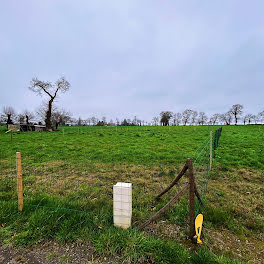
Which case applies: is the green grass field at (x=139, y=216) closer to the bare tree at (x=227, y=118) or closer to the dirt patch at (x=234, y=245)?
the dirt patch at (x=234, y=245)

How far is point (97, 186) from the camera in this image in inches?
192

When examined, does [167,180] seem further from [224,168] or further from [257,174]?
[257,174]

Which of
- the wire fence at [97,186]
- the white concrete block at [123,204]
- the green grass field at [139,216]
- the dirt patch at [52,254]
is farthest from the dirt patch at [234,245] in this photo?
the dirt patch at [52,254]

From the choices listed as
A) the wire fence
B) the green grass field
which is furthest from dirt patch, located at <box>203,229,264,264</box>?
the wire fence

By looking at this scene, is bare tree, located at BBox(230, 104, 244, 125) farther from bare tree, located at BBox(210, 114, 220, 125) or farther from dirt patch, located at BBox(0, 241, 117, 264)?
dirt patch, located at BBox(0, 241, 117, 264)

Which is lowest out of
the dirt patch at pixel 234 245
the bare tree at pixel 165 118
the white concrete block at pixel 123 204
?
the dirt patch at pixel 234 245

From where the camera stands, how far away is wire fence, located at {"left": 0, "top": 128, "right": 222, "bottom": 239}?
3.36m

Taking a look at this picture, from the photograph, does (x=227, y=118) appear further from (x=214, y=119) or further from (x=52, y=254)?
(x=52, y=254)

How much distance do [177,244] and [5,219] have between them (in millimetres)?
3406

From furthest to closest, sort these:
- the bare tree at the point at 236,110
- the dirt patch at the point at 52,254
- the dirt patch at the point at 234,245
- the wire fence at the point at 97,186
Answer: the bare tree at the point at 236,110, the wire fence at the point at 97,186, the dirt patch at the point at 234,245, the dirt patch at the point at 52,254

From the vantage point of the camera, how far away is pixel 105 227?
9.14 ft

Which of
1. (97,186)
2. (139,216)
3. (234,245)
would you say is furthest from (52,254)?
(234,245)

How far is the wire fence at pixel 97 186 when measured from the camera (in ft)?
11.0

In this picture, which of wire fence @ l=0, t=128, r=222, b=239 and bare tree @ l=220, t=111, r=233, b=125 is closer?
wire fence @ l=0, t=128, r=222, b=239
